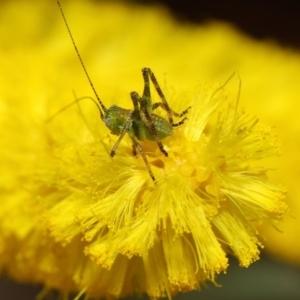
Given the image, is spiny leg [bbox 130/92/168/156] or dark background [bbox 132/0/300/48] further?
dark background [bbox 132/0/300/48]

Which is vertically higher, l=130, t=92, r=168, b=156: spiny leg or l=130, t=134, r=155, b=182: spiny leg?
l=130, t=92, r=168, b=156: spiny leg

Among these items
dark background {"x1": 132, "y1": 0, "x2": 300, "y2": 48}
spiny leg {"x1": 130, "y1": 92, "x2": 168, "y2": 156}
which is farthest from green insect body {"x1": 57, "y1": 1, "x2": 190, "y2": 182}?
dark background {"x1": 132, "y1": 0, "x2": 300, "y2": 48}

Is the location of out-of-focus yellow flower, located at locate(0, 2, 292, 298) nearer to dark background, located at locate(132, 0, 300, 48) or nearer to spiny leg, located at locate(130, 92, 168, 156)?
spiny leg, located at locate(130, 92, 168, 156)

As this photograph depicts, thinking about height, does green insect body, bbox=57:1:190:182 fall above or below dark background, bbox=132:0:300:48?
above

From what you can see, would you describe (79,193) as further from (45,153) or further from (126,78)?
(126,78)

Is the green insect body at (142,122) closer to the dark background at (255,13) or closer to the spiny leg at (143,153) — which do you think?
the spiny leg at (143,153)

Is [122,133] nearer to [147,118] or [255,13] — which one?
[147,118]

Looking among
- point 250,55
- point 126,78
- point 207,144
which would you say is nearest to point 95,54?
point 126,78

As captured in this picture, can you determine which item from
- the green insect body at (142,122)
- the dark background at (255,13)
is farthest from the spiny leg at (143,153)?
the dark background at (255,13)
